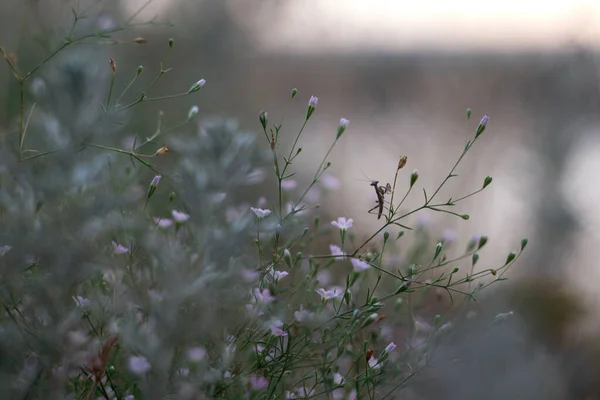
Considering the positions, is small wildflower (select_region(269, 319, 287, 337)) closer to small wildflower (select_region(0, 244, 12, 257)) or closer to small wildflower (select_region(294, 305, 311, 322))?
small wildflower (select_region(294, 305, 311, 322))

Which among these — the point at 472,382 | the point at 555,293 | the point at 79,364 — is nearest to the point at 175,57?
the point at 555,293

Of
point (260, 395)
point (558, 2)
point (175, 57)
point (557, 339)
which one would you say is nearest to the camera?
point (260, 395)

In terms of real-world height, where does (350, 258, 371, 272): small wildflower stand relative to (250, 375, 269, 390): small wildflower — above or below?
above

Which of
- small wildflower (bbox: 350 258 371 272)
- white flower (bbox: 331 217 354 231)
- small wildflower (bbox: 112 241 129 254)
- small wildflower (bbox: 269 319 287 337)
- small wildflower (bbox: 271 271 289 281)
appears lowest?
small wildflower (bbox: 269 319 287 337)

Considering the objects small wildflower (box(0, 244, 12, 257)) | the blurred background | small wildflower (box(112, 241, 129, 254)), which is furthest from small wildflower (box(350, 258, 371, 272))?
the blurred background

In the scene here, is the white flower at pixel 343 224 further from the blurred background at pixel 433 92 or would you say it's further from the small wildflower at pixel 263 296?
the blurred background at pixel 433 92

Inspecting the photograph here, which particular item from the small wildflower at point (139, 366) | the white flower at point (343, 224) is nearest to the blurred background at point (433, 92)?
the white flower at point (343, 224)

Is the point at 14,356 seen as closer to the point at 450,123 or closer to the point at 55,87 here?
the point at 55,87

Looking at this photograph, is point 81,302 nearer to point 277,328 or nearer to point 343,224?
point 277,328
